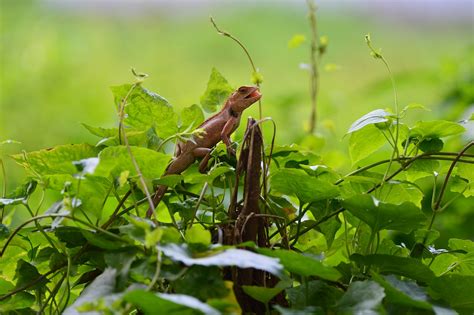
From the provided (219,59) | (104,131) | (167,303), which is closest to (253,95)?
(104,131)

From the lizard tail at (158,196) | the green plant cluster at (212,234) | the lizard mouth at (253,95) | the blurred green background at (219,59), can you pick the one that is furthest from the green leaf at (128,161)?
the blurred green background at (219,59)

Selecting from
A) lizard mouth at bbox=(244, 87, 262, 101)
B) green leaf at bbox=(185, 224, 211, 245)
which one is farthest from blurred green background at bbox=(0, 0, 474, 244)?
green leaf at bbox=(185, 224, 211, 245)

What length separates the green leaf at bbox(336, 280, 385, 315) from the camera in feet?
1.52

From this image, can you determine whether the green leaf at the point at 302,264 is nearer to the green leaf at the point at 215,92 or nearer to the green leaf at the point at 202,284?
the green leaf at the point at 202,284

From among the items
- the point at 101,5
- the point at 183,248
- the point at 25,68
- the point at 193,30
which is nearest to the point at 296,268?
the point at 183,248

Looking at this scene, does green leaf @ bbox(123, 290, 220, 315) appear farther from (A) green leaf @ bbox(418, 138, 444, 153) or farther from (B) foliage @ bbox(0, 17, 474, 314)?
(A) green leaf @ bbox(418, 138, 444, 153)

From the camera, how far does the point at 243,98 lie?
837 millimetres

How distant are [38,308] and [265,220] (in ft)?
0.67

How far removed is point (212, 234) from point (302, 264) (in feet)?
0.43

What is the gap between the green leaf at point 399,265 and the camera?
0.53m

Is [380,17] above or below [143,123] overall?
below

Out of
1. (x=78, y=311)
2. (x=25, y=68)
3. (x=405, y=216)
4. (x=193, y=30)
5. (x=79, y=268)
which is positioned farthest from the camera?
(x=193, y=30)

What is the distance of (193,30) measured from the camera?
3.84 m

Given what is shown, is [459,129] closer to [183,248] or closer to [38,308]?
[183,248]
